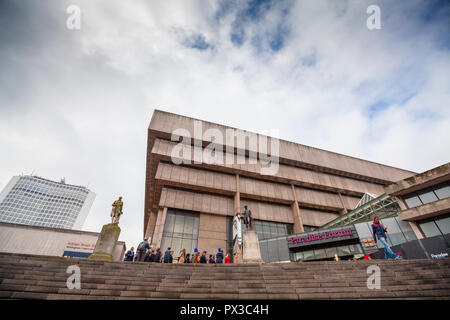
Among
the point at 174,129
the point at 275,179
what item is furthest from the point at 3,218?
the point at 275,179

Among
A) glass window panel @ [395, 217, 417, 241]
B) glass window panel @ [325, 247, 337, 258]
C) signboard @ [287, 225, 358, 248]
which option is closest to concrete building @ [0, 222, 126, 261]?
signboard @ [287, 225, 358, 248]

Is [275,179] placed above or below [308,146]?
below

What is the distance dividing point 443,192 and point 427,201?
1.28 meters

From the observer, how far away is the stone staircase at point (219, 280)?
16.8 ft

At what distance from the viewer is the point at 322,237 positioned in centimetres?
2158

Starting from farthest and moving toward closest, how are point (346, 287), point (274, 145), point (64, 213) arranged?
A: point (64, 213)
point (274, 145)
point (346, 287)

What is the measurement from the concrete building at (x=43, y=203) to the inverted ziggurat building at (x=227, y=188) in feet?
309

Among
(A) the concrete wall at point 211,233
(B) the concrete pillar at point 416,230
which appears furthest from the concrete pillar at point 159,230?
(B) the concrete pillar at point 416,230

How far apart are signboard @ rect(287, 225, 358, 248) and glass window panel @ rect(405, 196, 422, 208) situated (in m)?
5.46

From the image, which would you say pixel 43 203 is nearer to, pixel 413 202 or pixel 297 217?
pixel 297 217

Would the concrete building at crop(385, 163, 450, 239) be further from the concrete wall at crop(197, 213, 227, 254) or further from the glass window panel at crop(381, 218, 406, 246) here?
the concrete wall at crop(197, 213, 227, 254)

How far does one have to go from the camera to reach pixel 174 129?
2662 cm
